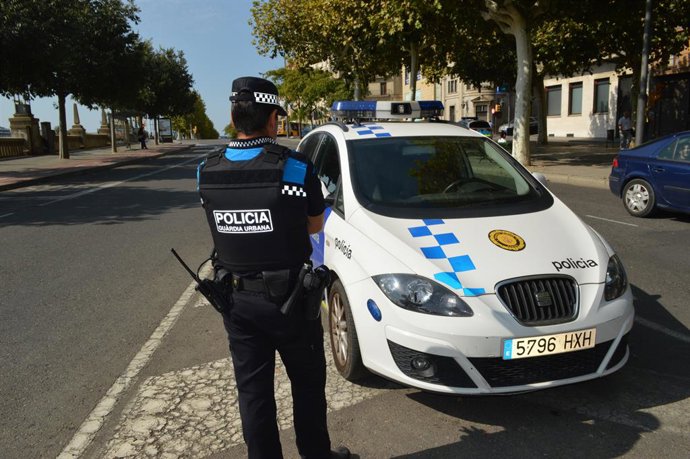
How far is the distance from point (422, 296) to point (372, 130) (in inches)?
75.8

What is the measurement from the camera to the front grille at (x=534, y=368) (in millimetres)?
2859

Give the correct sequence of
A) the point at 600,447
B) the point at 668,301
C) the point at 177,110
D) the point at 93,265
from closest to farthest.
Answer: the point at 600,447 < the point at 668,301 < the point at 93,265 < the point at 177,110

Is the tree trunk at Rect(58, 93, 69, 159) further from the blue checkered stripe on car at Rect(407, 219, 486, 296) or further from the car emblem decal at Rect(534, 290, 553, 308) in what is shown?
the car emblem decal at Rect(534, 290, 553, 308)

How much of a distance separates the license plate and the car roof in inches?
82.7

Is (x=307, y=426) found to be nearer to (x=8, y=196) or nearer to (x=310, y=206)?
(x=310, y=206)

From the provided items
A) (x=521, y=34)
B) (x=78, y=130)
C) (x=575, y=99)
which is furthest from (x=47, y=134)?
(x=575, y=99)

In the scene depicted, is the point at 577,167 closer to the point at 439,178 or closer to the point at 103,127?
the point at 439,178

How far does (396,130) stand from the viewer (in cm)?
455

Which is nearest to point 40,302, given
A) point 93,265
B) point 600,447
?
point 93,265

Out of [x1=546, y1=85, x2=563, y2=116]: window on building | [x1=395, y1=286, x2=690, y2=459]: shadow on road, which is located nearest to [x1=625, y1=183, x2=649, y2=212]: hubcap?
[x1=395, y1=286, x2=690, y2=459]: shadow on road

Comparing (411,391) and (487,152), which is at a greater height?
(487,152)

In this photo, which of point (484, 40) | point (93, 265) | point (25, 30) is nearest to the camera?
point (93, 265)

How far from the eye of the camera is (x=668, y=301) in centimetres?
495

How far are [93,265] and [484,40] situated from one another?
21.6m
